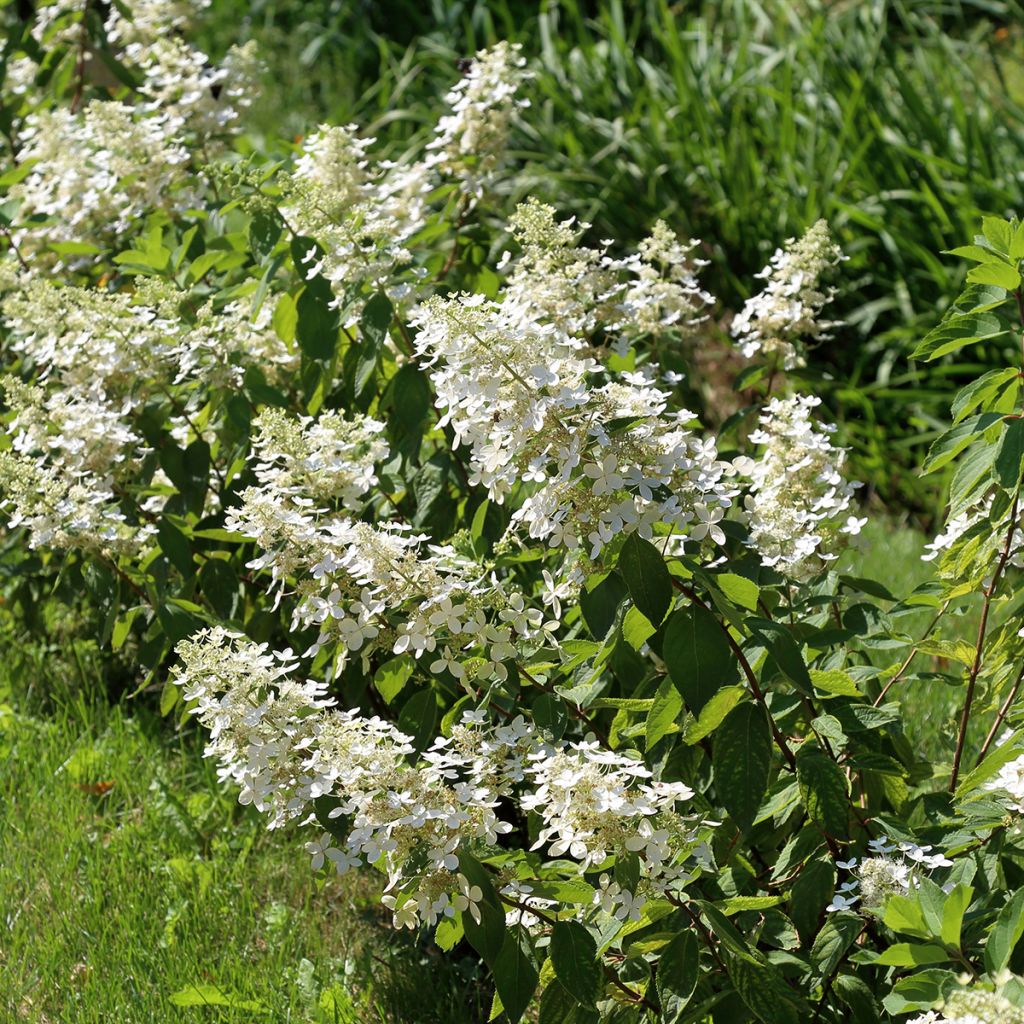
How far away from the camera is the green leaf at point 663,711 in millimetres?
1704

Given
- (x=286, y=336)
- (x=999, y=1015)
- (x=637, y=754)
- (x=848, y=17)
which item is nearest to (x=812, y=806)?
(x=637, y=754)

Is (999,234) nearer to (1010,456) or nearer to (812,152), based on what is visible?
(1010,456)

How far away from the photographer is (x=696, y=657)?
1629mm

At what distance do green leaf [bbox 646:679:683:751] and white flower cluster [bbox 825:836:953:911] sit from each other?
0.29 metres

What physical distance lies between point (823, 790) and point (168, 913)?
1350 mm

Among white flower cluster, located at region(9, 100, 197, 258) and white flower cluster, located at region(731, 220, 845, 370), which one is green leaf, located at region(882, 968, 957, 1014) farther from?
white flower cluster, located at region(9, 100, 197, 258)

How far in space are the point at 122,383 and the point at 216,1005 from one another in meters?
1.11

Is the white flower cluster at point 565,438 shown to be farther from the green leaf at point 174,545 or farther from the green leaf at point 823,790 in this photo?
the green leaf at point 174,545

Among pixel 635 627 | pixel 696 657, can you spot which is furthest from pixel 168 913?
pixel 696 657

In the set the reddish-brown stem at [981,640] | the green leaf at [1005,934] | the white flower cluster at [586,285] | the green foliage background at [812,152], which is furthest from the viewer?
the green foliage background at [812,152]

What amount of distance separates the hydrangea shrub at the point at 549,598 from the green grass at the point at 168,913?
23 cm

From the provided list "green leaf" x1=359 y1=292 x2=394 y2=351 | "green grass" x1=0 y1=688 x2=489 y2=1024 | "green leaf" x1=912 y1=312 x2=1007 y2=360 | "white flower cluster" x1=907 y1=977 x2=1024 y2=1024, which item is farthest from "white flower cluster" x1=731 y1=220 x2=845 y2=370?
"white flower cluster" x1=907 y1=977 x2=1024 y2=1024

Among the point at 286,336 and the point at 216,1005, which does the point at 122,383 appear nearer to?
the point at 286,336

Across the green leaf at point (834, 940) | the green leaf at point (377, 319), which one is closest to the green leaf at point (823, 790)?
the green leaf at point (834, 940)
